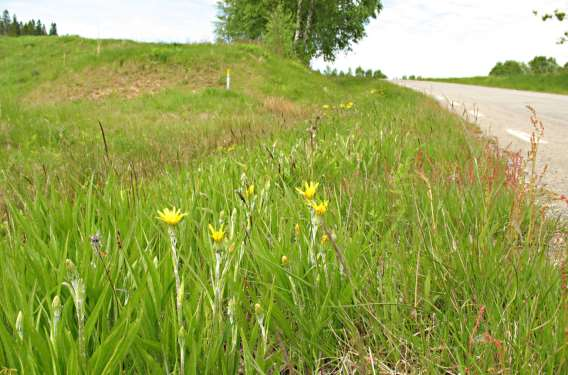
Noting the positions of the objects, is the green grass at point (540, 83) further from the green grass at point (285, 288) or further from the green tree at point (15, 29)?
the green tree at point (15, 29)

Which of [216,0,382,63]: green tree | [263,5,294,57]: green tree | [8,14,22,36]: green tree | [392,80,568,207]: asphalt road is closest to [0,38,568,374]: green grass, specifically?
[392,80,568,207]: asphalt road

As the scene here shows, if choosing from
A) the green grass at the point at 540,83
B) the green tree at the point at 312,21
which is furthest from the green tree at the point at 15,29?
the green grass at the point at 540,83

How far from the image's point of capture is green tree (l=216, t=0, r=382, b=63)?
87.9 ft

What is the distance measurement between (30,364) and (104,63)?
1837 cm

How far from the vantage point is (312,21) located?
28.5 metres

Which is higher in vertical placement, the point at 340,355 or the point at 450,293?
the point at 450,293

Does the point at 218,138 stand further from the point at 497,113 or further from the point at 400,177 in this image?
the point at 497,113

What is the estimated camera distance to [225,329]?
1120mm

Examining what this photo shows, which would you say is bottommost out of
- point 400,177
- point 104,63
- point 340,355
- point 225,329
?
point 340,355

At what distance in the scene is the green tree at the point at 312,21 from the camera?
26797mm

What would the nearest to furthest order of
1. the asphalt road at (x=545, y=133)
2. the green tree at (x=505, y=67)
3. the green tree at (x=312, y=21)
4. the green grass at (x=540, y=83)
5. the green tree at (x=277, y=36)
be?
the asphalt road at (x=545, y=133) < the green tree at (x=277, y=36) < the green grass at (x=540, y=83) < the green tree at (x=312, y=21) < the green tree at (x=505, y=67)

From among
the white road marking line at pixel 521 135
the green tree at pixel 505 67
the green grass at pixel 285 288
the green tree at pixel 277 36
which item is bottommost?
the green grass at pixel 285 288

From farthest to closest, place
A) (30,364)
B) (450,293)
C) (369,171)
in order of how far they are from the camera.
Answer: (369,171) → (450,293) → (30,364)

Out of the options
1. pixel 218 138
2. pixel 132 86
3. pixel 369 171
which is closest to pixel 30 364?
pixel 369 171
